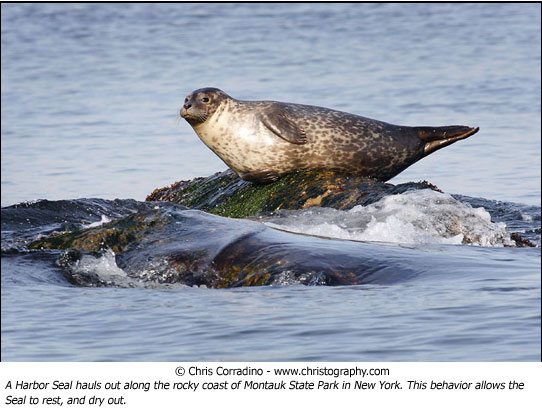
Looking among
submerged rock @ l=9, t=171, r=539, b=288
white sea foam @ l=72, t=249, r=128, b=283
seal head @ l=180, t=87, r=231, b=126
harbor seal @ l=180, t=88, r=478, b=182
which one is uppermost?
seal head @ l=180, t=87, r=231, b=126

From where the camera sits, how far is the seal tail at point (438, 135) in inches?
445

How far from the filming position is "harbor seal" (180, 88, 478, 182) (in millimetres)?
10898

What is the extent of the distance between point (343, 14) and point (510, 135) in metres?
16.9

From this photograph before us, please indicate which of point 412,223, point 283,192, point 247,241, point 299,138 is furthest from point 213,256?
point 299,138

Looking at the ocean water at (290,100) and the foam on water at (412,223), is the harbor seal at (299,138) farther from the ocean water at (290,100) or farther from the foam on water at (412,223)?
the foam on water at (412,223)

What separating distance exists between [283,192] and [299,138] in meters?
0.53

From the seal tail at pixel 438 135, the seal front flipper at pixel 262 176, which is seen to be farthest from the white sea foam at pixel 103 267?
the seal tail at pixel 438 135

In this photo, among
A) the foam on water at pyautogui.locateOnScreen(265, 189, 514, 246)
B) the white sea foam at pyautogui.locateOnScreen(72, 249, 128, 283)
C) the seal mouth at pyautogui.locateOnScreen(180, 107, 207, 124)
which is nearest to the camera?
the white sea foam at pyautogui.locateOnScreen(72, 249, 128, 283)

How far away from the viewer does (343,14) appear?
1308 inches

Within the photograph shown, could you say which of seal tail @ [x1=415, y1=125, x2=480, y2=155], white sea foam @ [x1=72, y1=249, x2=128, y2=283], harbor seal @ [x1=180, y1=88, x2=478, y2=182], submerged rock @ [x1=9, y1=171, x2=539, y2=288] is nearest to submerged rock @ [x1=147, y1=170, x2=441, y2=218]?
submerged rock @ [x1=9, y1=171, x2=539, y2=288]

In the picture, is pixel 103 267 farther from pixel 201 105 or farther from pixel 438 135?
pixel 438 135

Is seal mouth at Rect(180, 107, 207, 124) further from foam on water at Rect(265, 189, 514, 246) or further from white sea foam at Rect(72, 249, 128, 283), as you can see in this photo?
white sea foam at Rect(72, 249, 128, 283)
